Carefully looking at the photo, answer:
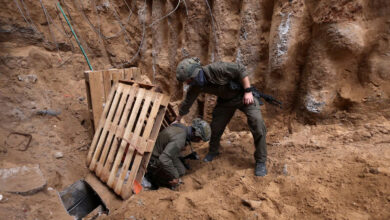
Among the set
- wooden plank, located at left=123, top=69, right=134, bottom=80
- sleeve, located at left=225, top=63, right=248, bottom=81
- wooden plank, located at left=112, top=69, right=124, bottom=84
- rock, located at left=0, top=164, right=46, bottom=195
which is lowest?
rock, located at left=0, top=164, right=46, bottom=195

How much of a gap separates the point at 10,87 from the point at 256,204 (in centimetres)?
479

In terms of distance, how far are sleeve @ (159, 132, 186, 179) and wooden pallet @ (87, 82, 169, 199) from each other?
0.69 ft

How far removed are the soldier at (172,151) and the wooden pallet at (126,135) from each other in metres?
0.24

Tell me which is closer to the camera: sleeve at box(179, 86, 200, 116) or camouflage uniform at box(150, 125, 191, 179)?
camouflage uniform at box(150, 125, 191, 179)

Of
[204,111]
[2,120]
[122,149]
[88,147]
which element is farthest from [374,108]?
[2,120]

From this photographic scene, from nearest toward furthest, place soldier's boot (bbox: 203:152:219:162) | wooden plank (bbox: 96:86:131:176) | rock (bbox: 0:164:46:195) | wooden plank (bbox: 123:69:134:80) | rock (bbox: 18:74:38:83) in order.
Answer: rock (bbox: 0:164:46:195), wooden plank (bbox: 96:86:131:176), soldier's boot (bbox: 203:152:219:162), wooden plank (bbox: 123:69:134:80), rock (bbox: 18:74:38:83)

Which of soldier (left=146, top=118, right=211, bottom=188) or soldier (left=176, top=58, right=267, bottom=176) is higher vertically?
soldier (left=176, top=58, right=267, bottom=176)

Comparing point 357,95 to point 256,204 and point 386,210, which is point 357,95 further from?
point 256,204

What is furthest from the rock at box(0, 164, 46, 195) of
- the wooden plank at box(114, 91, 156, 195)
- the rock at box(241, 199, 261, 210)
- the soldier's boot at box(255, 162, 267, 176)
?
the soldier's boot at box(255, 162, 267, 176)

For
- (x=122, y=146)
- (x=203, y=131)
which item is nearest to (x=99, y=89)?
(x=122, y=146)

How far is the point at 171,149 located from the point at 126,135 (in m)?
0.71

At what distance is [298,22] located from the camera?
3.30 meters

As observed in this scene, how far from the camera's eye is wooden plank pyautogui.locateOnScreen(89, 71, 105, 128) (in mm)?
3771

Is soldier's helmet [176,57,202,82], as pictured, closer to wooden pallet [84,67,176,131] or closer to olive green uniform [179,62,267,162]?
olive green uniform [179,62,267,162]
